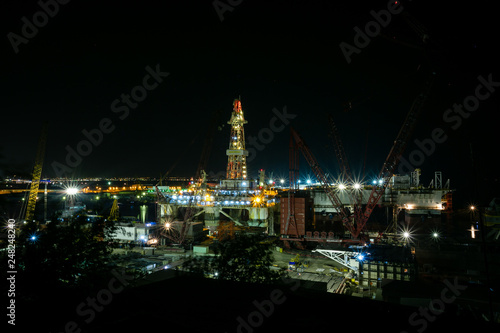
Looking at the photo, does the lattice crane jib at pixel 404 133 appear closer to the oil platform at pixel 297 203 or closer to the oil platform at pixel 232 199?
the oil platform at pixel 297 203

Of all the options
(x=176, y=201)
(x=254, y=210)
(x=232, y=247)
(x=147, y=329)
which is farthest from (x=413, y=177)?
(x=147, y=329)

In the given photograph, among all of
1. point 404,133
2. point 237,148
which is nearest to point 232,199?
point 237,148

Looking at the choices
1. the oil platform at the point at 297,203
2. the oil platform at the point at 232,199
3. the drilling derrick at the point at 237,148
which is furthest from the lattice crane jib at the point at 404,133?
the drilling derrick at the point at 237,148

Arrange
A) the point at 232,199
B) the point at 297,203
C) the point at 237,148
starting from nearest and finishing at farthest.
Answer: the point at 297,203 < the point at 232,199 < the point at 237,148

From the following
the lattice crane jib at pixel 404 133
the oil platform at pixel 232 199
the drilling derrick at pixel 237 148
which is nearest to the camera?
the lattice crane jib at pixel 404 133

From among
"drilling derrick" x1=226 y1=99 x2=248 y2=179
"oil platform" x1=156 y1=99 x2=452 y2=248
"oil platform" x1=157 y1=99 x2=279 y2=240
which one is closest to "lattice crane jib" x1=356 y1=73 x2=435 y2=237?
"oil platform" x1=156 y1=99 x2=452 y2=248

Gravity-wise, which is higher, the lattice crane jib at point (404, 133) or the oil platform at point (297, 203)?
the lattice crane jib at point (404, 133)

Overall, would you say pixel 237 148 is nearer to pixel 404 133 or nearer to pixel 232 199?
pixel 232 199

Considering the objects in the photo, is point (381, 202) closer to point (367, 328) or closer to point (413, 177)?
point (413, 177)
